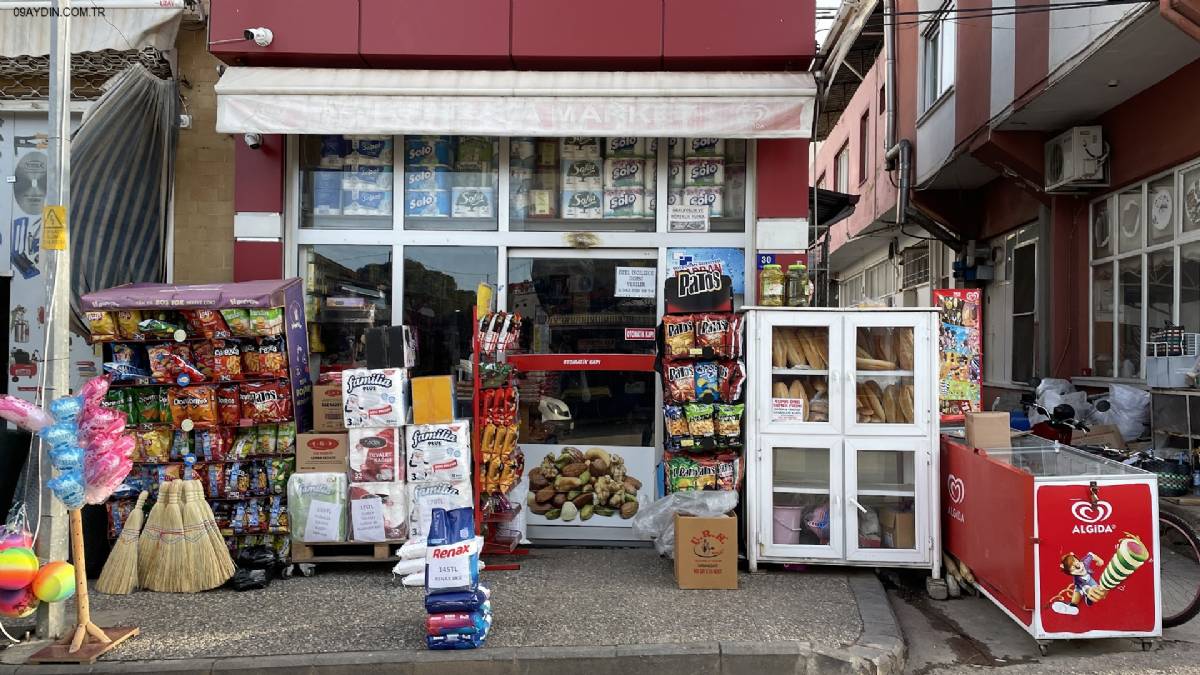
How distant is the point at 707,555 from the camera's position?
17.9ft

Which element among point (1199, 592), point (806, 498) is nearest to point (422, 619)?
point (806, 498)

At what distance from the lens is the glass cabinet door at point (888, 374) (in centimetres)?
578

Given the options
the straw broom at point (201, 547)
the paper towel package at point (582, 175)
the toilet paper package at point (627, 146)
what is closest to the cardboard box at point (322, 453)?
the straw broom at point (201, 547)

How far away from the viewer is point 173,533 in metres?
5.54

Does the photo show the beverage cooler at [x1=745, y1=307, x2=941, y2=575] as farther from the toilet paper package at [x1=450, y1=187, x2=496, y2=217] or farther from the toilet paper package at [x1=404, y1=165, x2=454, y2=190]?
the toilet paper package at [x1=404, y1=165, x2=454, y2=190]

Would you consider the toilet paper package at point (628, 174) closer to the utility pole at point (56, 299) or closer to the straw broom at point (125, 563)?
the utility pole at point (56, 299)

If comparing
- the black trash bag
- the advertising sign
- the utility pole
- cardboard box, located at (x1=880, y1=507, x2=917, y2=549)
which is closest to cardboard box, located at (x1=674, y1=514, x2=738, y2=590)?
cardboard box, located at (x1=880, y1=507, x2=917, y2=549)

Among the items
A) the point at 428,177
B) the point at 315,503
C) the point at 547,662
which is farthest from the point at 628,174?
the point at 547,662

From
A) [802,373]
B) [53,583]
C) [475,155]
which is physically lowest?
[53,583]

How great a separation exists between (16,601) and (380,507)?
7.12ft

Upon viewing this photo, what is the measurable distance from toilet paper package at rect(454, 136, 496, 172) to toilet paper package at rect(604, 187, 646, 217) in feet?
3.67

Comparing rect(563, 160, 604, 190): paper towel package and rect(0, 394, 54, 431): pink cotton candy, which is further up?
rect(563, 160, 604, 190): paper towel package

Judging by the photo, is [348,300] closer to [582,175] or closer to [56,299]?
[582,175]

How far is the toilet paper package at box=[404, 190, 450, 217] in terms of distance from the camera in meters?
Answer: 7.09
